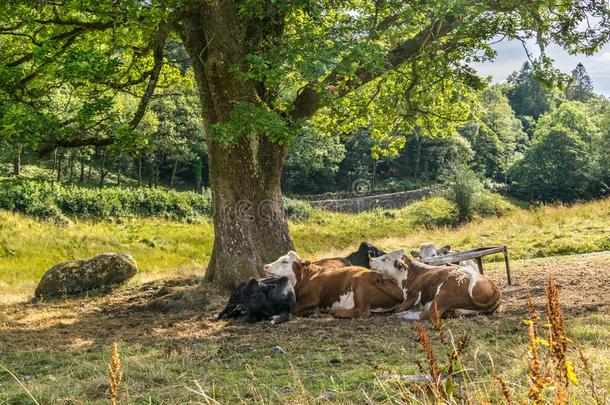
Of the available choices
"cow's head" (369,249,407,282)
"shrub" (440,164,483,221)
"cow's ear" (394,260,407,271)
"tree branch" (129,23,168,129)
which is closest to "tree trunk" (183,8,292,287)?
"tree branch" (129,23,168,129)

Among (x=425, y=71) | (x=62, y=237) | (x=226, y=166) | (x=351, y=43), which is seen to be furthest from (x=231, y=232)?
(x=62, y=237)

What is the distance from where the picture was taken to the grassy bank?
2162 cm

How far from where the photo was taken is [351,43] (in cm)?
1244

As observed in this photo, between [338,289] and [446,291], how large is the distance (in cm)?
195

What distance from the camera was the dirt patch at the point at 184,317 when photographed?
948cm

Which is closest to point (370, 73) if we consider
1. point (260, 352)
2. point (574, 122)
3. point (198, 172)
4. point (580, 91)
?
point (260, 352)

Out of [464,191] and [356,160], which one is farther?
[356,160]

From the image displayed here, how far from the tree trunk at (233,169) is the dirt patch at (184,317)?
105cm

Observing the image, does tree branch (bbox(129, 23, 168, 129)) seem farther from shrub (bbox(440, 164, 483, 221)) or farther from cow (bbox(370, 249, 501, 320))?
shrub (bbox(440, 164, 483, 221))

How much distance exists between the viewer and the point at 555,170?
78.8 metres

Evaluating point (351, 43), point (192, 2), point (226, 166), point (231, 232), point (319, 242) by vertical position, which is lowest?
point (319, 242)

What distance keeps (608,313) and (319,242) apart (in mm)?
28643

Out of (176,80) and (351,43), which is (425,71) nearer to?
(351,43)

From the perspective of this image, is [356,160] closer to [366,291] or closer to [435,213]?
[435,213]
